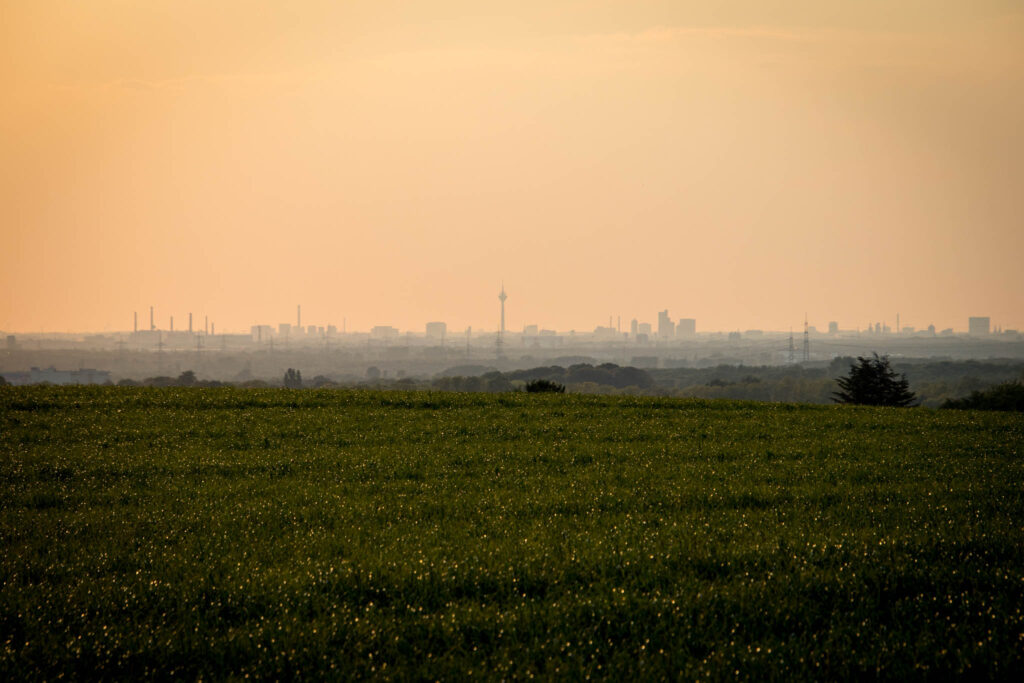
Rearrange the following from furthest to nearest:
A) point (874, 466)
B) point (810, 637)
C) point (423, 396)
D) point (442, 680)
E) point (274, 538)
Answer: point (423, 396), point (874, 466), point (274, 538), point (810, 637), point (442, 680)

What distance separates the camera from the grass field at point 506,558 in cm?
798

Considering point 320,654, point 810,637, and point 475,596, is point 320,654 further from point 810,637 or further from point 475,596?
point 810,637

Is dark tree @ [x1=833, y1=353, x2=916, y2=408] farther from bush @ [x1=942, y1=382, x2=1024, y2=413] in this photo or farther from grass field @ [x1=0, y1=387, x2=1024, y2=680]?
grass field @ [x1=0, y1=387, x2=1024, y2=680]

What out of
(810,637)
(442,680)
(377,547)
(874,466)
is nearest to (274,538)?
(377,547)

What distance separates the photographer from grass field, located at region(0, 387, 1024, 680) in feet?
26.2

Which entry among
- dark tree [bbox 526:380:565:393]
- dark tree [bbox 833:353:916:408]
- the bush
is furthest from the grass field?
the bush

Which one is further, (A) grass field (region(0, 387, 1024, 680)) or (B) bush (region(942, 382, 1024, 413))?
(B) bush (region(942, 382, 1024, 413))

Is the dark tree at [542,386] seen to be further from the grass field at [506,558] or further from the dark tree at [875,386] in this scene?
the dark tree at [875,386]

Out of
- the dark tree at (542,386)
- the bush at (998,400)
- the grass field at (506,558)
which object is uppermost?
the dark tree at (542,386)

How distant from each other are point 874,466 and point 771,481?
375 centimetres

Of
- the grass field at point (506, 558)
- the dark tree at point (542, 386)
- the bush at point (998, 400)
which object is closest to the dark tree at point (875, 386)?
the bush at point (998, 400)

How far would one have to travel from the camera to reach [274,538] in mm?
11852

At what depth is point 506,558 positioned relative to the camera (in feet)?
34.7

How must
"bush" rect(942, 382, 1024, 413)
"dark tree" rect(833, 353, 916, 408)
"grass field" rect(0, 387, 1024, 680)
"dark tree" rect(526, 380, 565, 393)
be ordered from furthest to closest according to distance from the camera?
"dark tree" rect(833, 353, 916, 408), "bush" rect(942, 382, 1024, 413), "dark tree" rect(526, 380, 565, 393), "grass field" rect(0, 387, 1024, 680)
